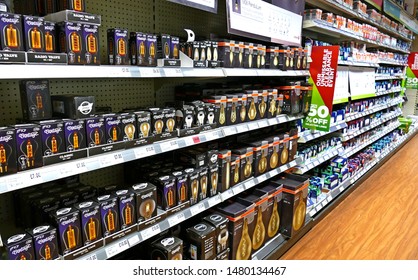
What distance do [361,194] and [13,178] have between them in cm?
391

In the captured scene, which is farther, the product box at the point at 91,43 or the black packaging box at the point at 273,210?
the black packaging box at the point at 273,210

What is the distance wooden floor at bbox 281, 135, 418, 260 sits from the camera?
263 centimetres

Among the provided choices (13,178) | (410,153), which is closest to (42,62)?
(13,178)

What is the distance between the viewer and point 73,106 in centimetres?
124

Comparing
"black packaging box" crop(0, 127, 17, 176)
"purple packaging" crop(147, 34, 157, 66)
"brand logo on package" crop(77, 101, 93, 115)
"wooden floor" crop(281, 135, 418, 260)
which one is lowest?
"wooden floor" crop(281, 135, 418, 260)

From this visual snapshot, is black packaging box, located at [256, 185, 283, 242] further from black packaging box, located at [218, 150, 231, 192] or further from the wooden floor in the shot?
black packaging box, located at [218, 150, 231, 192]

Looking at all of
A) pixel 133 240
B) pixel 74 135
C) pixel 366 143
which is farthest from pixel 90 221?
pixel 366 143

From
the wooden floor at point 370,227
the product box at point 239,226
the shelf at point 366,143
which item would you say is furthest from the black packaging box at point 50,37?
the shelf at point 366,143

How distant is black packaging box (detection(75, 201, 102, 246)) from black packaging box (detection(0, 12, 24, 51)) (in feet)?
2.11

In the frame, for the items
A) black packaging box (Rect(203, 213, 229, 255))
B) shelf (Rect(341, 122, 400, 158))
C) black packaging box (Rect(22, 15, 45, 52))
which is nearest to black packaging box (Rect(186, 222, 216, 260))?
black packaging box (Rect(203, 213, 229, 255))

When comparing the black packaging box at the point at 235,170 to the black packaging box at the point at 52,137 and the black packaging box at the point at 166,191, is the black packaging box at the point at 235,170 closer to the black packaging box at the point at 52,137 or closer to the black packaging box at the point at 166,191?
the black packaging box at the point at 166,191

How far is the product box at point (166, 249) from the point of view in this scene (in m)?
1.58

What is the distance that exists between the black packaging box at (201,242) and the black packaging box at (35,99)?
1.00 metres

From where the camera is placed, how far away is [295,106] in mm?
2633
